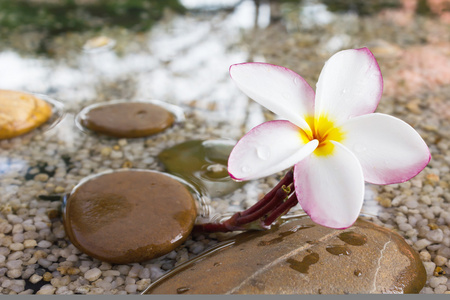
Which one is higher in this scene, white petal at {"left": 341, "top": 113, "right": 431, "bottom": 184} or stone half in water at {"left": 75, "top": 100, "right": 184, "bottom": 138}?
white petal at {"left": 341, "top": 113, "right": 431, "bottom": 184}

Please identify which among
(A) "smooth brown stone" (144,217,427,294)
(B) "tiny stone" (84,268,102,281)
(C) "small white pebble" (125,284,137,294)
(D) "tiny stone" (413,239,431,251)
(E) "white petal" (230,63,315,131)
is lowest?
(B) "tiny stone" (84,268,102,281)

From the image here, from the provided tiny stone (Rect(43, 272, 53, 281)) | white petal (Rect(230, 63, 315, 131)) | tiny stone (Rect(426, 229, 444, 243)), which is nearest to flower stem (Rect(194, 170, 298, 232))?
white petal (Rect(230, 63, 315, 131))

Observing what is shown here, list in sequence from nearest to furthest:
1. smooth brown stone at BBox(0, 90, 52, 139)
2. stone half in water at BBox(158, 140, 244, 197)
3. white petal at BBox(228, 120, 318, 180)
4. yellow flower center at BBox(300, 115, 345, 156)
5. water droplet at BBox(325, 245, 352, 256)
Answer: white petal at BBox(228, 120, 318, 180)
yellow flower center at BBox(300, 115, 345, 156)
water droplet at BBox(325, 245, 352, 256)
stone half in water at BBox(158, 140, 244, 197)
smooth brown stone at BBox(0, 90, 52, 139)

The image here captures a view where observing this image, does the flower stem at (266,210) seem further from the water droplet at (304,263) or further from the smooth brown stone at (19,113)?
the smooth brown stone at (19,113)

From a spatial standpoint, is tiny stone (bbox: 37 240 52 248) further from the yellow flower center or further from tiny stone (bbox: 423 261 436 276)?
tiny stone (bbox: 423 261 436 276)

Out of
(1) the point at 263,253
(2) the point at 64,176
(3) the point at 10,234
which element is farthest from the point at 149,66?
(1) the point at 263,253

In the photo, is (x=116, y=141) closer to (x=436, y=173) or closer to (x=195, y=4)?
(x=436, y=173)
